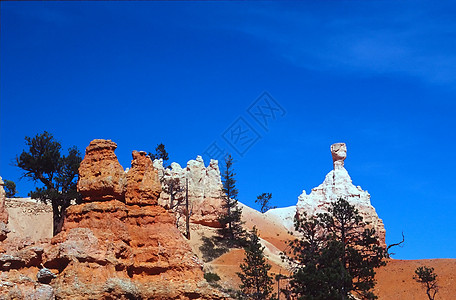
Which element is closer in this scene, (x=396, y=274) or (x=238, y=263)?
(x=238, y=263)

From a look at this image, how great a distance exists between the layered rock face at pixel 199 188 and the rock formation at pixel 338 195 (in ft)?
37.1

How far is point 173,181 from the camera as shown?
221 feet

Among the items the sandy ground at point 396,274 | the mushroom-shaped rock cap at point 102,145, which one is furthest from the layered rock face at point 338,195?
the mushroom-shaped rock cap at point 102,145

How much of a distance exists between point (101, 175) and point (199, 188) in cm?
4620

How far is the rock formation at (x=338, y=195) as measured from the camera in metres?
70.0

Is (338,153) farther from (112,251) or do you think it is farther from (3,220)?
(112,251)

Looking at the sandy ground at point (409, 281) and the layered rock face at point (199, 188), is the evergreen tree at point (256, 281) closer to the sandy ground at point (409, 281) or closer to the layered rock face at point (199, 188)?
the sandy ground at point (409, 281)

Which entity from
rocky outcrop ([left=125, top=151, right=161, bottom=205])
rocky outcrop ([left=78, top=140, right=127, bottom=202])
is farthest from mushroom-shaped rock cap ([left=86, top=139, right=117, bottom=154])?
rocky outcrop ([left=125, top=151, right=161, bottom=205])

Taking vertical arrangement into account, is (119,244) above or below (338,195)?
below

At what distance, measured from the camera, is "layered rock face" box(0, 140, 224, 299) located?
19.4 metres

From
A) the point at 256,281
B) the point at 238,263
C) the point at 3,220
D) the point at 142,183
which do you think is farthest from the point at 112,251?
the point at 238,263

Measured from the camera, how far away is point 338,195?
70.8 meters

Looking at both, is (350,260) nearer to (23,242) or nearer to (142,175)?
(142,175)

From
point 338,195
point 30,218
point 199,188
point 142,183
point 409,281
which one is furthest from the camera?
point 338,195
